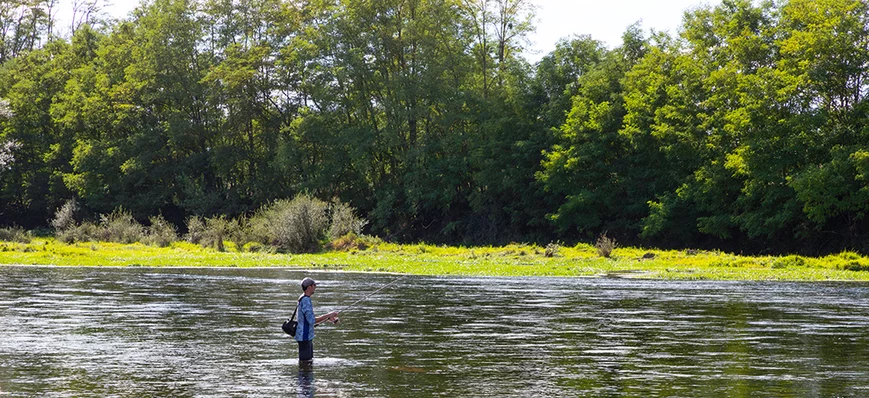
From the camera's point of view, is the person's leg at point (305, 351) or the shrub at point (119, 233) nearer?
the person's leg at point (305, 351)

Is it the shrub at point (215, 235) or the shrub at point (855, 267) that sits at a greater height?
the shrub at point (215, 235)

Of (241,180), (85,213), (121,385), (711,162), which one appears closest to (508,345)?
(121,385)

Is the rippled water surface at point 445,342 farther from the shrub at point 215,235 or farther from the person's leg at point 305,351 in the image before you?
the shrub at point 215,235

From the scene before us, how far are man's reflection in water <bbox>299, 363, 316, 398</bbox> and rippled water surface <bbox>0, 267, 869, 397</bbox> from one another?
5cm

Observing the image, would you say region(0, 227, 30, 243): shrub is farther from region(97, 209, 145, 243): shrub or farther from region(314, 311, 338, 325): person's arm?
region(314, 311, 338, 325): person's arm

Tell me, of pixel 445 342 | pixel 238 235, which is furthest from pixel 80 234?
pixel 445 342

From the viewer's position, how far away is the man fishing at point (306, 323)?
17.5 meters

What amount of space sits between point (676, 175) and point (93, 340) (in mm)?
54403

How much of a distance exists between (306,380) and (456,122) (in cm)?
7072

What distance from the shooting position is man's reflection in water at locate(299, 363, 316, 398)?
15141mm

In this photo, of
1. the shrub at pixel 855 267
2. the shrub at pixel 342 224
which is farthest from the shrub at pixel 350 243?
the shrub at pixel 855 267

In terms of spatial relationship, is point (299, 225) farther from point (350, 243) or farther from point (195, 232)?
point (195, 232)

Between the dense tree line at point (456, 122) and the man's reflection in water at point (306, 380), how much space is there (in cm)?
4404

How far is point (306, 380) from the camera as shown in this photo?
644 inches
